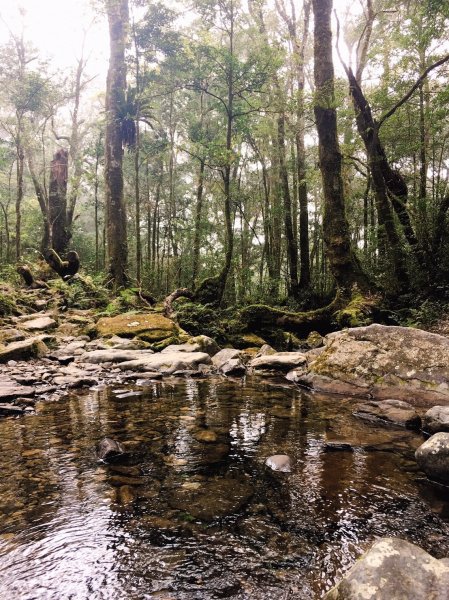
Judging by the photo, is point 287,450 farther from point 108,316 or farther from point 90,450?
point 108,316

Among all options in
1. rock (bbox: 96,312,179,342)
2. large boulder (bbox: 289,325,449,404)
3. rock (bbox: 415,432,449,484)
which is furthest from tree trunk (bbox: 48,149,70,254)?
rock (bbox: 415,432,449,484)

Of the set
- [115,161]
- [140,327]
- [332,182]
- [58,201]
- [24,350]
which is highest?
[115,161]

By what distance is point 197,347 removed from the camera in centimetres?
855

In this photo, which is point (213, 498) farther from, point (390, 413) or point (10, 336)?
point (10, 336)

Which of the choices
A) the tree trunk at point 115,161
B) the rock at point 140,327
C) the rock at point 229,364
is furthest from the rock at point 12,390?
the tree trunk at point 115,161

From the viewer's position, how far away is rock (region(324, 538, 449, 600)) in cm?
138

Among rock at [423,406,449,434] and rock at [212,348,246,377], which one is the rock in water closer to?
rock at [423,406,449,434]

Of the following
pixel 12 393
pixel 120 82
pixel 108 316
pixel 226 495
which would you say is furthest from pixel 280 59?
pixel 226 495

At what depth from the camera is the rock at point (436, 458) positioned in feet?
9.22

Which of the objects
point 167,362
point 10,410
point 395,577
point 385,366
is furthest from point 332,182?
point 395,577

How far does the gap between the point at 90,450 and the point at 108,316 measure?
7.98m

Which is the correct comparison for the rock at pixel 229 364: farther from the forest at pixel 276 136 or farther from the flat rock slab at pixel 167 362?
the forest at pixel 276 136

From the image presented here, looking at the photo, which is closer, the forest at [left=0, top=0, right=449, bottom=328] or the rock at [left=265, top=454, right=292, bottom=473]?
the rock at [left=265, top=454, right=292, bottom=473]

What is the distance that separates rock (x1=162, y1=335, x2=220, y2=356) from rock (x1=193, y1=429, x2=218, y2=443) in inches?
173
